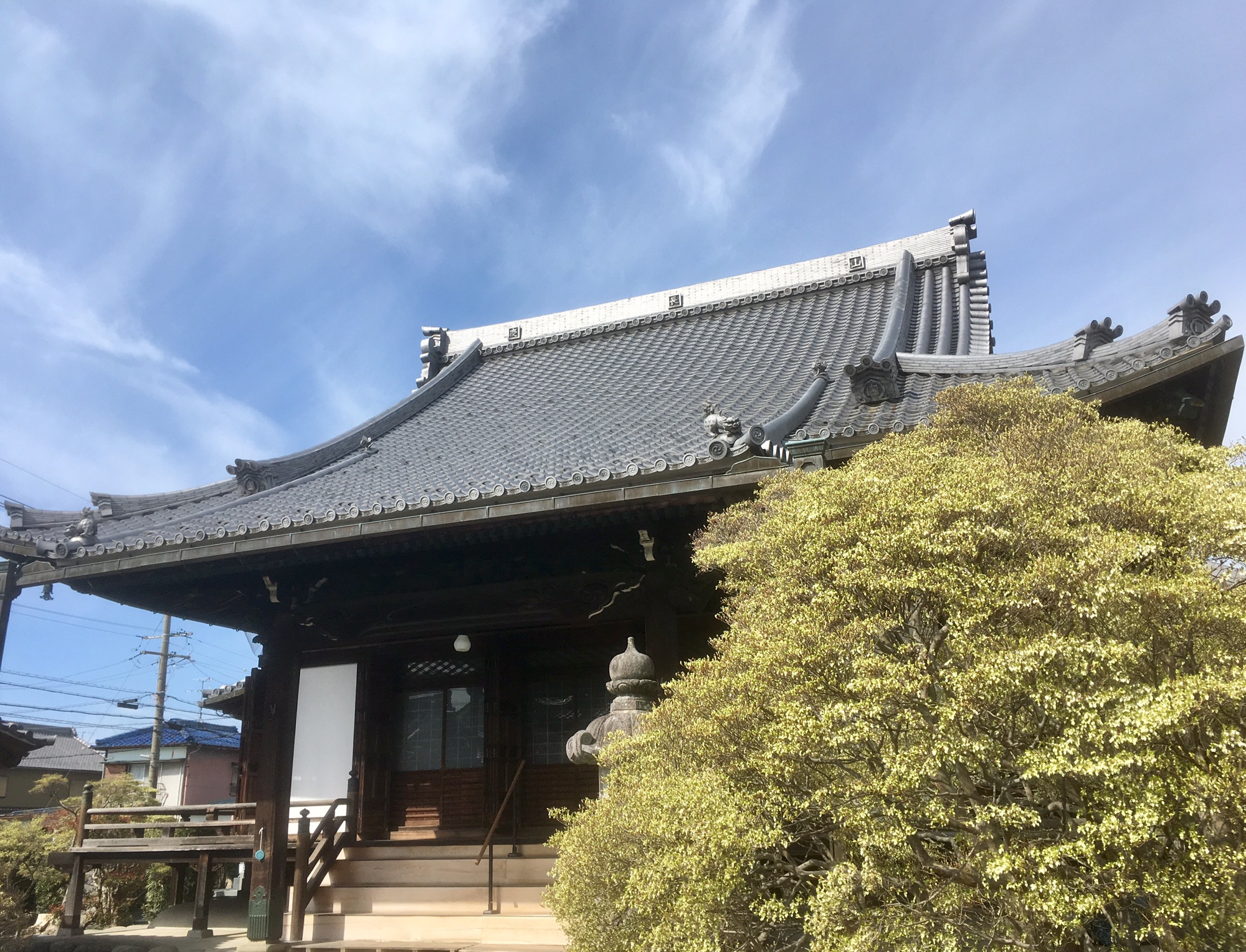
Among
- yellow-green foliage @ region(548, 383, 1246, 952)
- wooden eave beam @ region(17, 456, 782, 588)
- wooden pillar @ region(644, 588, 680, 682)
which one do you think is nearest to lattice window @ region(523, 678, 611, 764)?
wooden pillar @ region(644, 588, 680, 682)

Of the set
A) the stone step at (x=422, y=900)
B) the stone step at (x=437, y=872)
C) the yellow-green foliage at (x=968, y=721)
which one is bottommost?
the stone step at (x=422, y=900)

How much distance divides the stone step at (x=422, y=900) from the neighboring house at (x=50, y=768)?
2035cm

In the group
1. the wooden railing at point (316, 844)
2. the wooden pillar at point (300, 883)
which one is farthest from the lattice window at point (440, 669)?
the wooden pillar at point (300, 883)

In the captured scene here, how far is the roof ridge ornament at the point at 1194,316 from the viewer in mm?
5660

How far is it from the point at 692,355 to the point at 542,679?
5.57 m

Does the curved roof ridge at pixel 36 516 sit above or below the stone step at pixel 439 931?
above

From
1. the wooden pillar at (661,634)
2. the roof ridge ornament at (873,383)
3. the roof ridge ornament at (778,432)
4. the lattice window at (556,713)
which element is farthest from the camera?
the lattice window at (556,713)

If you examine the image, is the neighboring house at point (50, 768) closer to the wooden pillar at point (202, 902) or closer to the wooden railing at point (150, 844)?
the wooden pillar at point (202, 902)

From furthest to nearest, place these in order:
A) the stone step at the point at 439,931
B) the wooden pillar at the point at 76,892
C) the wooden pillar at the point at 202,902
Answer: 1. the wooden pillar at the point at 202,902
2. the wooden pillar at the point at 76,892
3. the stone step at the point at 439,931

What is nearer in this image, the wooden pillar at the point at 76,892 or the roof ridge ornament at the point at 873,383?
the roof ridge ornament at the point at 873,383

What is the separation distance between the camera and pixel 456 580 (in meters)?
8.27

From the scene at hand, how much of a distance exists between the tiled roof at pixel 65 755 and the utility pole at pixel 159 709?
32.1 feet

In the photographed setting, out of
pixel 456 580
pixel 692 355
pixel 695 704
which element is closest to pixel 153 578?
pixel 456 580

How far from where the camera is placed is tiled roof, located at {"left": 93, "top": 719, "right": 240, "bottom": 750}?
29.8 m
